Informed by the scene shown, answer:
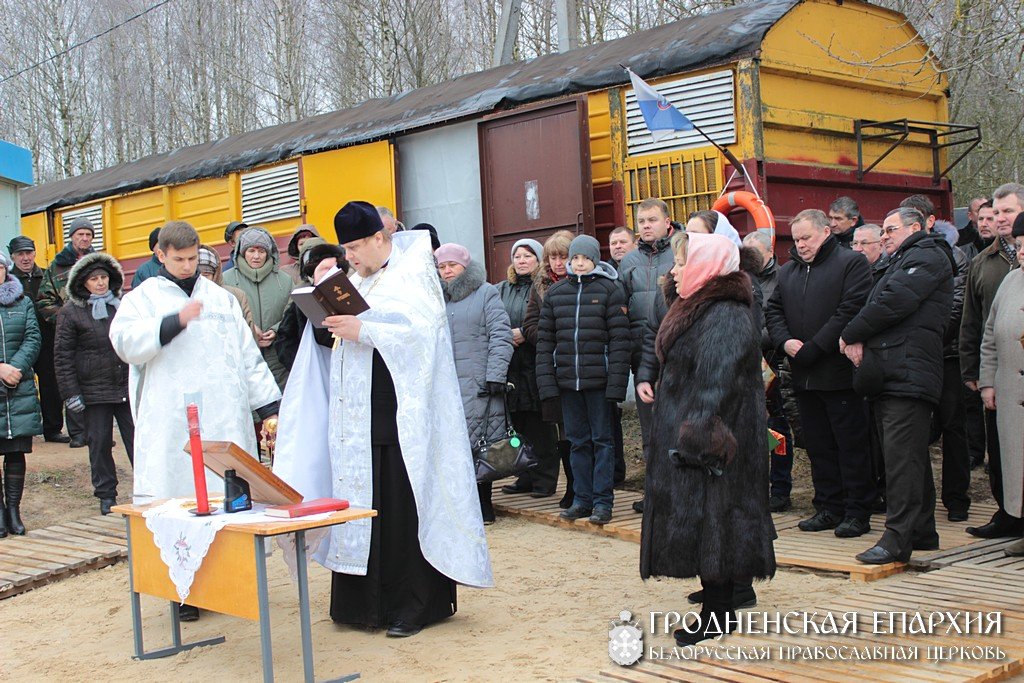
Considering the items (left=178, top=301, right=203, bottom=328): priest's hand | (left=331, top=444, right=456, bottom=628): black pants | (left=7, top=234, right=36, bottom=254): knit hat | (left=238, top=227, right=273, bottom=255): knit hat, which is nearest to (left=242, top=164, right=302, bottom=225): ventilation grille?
(left=7, top=234, right=36, bottom=254): knit hat

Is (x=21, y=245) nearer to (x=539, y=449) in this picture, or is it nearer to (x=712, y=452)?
(x=539, y=449)

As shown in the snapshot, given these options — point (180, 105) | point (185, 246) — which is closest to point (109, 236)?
point (185, 246)

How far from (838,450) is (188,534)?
383 cm

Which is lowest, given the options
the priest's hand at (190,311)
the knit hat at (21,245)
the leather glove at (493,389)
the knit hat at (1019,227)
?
the leather glove at (493,389)

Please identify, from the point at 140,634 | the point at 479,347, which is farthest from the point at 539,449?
the point at 140,634

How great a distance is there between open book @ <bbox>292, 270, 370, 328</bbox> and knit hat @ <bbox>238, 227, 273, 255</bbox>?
3169 millimetres

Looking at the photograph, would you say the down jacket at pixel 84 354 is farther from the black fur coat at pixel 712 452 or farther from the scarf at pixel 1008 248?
the scarf at pixel 1008 248

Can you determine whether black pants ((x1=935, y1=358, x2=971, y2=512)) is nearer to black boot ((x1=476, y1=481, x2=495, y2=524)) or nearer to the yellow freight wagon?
the yellow freight wagon

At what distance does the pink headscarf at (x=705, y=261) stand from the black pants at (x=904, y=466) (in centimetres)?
168

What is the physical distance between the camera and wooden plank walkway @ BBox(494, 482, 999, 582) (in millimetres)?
5824

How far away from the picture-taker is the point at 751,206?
8531mm

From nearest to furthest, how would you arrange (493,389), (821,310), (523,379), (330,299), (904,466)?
(330,299), (904,466), (821,310), (493,389), (523,379)

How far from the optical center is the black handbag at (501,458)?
7129 mm

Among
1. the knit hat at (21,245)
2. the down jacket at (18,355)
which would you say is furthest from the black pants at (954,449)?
the knit hat at (21,245)
